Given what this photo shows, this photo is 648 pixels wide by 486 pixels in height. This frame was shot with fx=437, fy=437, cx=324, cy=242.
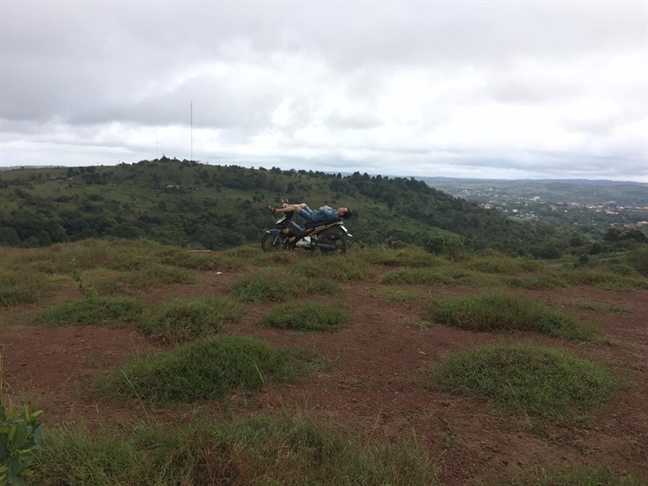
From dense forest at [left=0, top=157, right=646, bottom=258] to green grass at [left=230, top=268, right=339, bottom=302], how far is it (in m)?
8.87

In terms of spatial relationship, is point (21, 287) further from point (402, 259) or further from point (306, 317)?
point (402, 259)

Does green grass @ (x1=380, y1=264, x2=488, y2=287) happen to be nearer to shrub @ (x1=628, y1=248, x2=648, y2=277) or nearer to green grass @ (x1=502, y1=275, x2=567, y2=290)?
green grass @ (x1=502, y1=275, x2=567, y2=290)

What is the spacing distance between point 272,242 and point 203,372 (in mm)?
5393

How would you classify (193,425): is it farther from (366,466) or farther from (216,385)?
(366,466)

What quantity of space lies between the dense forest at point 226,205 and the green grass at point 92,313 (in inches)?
377

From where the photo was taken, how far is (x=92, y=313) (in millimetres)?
4805

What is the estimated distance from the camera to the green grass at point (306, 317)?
181 inches

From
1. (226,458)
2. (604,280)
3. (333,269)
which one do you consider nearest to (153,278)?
(333,269)

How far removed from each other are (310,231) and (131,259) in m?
3.16

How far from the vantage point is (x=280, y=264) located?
7480 mm

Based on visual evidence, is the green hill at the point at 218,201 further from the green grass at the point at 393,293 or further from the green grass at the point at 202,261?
the green grass at the point at 393,293

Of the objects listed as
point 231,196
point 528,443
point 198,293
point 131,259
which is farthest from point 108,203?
point 528,443

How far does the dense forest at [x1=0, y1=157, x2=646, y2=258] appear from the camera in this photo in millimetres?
20186

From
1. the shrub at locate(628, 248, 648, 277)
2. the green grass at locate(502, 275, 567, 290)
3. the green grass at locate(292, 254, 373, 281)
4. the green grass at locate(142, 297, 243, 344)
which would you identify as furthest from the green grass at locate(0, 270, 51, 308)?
the shrub at locate(628, 248, 648, 277)
